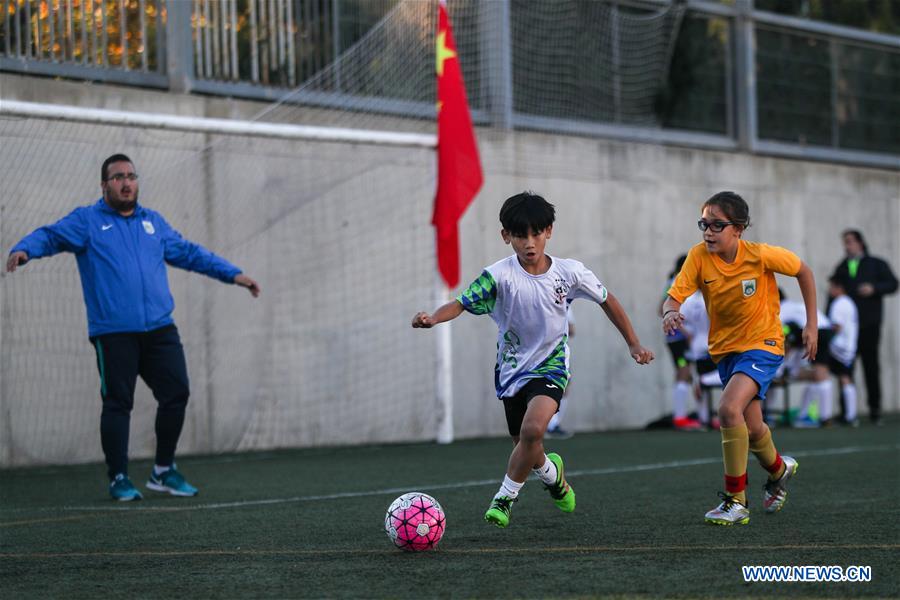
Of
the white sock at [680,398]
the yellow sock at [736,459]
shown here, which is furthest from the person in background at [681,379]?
the yellow sock at [736,459]

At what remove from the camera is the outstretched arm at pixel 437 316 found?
5.67 meters

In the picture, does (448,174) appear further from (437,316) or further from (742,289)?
(437,316)

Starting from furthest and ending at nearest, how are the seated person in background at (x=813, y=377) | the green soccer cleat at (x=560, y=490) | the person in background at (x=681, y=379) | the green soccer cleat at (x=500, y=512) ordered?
the seated person in background at (x=813, y=377) < the person in background at (x=681, y=379) < the green soccer cleat at (x=560, y=490) < the green soccer cleat at (x=500, y=512)

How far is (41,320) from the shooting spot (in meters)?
10.4

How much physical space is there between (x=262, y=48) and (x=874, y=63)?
1018cm

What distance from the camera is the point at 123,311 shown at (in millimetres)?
7941

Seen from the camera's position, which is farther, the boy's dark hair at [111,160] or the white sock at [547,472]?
the boy's dark hair at [111,160]

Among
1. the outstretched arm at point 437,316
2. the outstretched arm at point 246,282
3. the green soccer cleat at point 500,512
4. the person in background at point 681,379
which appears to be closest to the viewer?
the outstretched arm at point 437,316

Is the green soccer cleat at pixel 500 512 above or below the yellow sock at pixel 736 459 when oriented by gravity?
below

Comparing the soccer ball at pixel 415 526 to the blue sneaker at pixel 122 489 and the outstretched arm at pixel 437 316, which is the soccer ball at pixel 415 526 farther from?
the blue sneaker at pixel 122 489

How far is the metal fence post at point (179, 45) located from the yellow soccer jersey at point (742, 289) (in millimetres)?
6405

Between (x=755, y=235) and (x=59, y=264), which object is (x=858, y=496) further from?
(x=755, y=235)

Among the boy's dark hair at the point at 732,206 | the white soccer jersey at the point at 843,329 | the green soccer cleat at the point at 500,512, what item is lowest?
the green soccer cleat at the point at 500,512

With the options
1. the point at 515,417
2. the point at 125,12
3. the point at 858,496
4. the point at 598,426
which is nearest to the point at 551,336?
the point at 515,417
